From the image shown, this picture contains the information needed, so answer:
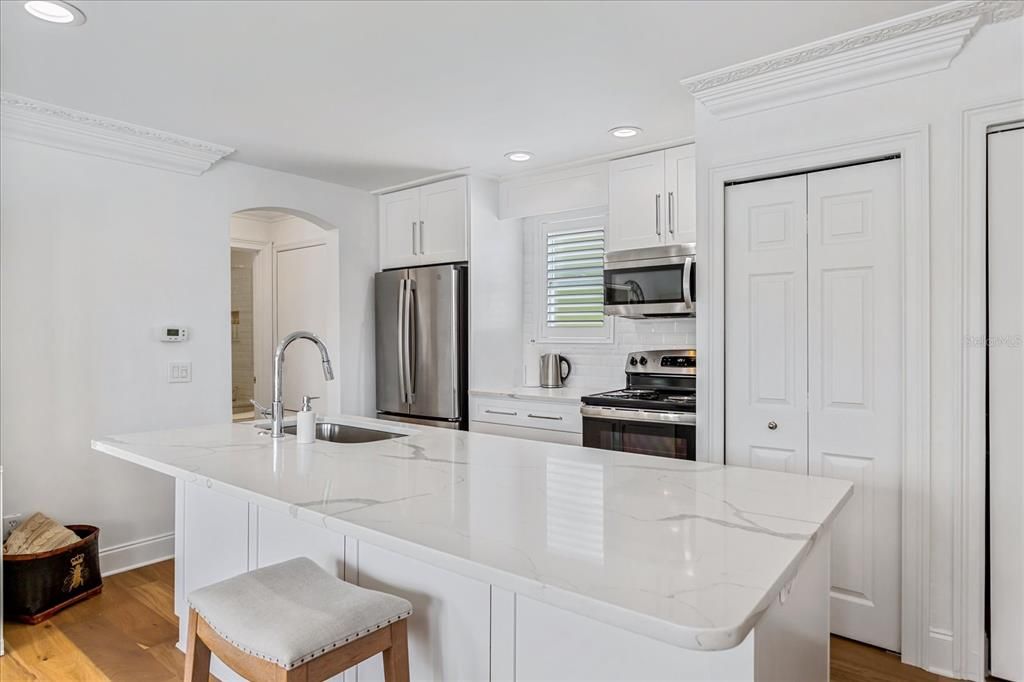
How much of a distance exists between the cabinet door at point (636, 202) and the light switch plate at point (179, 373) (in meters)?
2.56

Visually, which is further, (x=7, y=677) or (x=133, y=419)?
(x=133, y=419)

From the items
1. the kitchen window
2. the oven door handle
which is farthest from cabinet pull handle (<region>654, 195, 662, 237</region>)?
the oven door handle

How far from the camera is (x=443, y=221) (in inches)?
171

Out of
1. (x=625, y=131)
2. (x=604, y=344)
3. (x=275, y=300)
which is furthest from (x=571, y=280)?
(x=275, y=300)

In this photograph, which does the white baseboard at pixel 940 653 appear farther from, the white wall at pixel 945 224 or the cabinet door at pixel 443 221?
the cabinet door at pixel 443 221

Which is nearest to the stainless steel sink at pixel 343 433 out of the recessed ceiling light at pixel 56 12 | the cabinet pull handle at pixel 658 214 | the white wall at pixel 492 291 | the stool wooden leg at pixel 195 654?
the stool wooden leg at pixel 195 654

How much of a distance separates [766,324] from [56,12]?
2.83 meters

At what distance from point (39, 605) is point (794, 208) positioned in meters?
3.68

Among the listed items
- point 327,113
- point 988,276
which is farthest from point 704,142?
point 327,113

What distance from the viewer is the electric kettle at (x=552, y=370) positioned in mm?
4348

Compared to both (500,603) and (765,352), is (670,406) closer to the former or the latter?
(765,352)

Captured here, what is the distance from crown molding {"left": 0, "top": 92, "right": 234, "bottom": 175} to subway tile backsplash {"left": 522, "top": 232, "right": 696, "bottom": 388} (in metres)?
2.12

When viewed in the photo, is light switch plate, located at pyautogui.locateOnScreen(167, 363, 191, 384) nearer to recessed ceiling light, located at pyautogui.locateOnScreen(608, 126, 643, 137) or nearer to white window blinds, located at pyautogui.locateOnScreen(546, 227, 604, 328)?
white window blinds, located at pyautogui.locateOnScreen(546, 227, 604, 328)

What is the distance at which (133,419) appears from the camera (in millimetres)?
3479
